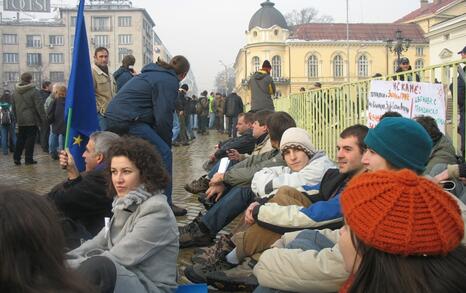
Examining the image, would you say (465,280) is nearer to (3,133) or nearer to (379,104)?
(379,104)

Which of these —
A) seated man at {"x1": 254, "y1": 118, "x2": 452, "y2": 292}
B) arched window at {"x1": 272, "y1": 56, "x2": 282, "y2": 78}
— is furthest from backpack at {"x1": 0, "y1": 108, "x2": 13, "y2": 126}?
arched window at {"x1": 272, "y1": 56, "x2": 282, "y2": 78}

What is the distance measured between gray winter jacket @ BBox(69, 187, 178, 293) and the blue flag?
1433mm

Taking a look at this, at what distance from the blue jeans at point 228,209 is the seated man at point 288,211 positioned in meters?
0.76

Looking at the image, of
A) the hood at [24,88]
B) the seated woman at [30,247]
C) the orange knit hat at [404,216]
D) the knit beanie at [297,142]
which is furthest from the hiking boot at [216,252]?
the hood at [24,88]

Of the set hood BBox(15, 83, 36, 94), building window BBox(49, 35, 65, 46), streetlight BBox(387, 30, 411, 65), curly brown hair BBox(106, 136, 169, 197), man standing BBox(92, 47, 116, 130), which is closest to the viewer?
curly brown hair BBox(106, 136, 169, 197)

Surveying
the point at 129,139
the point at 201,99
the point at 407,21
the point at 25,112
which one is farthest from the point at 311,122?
the point at 407,21

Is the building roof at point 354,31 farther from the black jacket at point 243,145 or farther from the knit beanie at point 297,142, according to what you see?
the knit beanie at point 297,142

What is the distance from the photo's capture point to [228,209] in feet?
15.8

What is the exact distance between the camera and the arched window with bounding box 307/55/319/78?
3241 inches

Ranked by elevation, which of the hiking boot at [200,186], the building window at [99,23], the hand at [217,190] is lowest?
the hiking boot at [200,186]

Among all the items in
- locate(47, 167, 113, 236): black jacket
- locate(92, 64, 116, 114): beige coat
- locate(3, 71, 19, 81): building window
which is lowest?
locate(47, 167, 113, 236): black jacket

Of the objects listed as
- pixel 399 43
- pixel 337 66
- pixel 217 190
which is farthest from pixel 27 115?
pixel 337 66

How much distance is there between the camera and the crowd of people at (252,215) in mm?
1538

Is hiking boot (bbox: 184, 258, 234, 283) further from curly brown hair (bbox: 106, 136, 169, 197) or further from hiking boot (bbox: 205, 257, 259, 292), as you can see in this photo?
curly brown hair (bbox: 106, 136, 169, 197)
